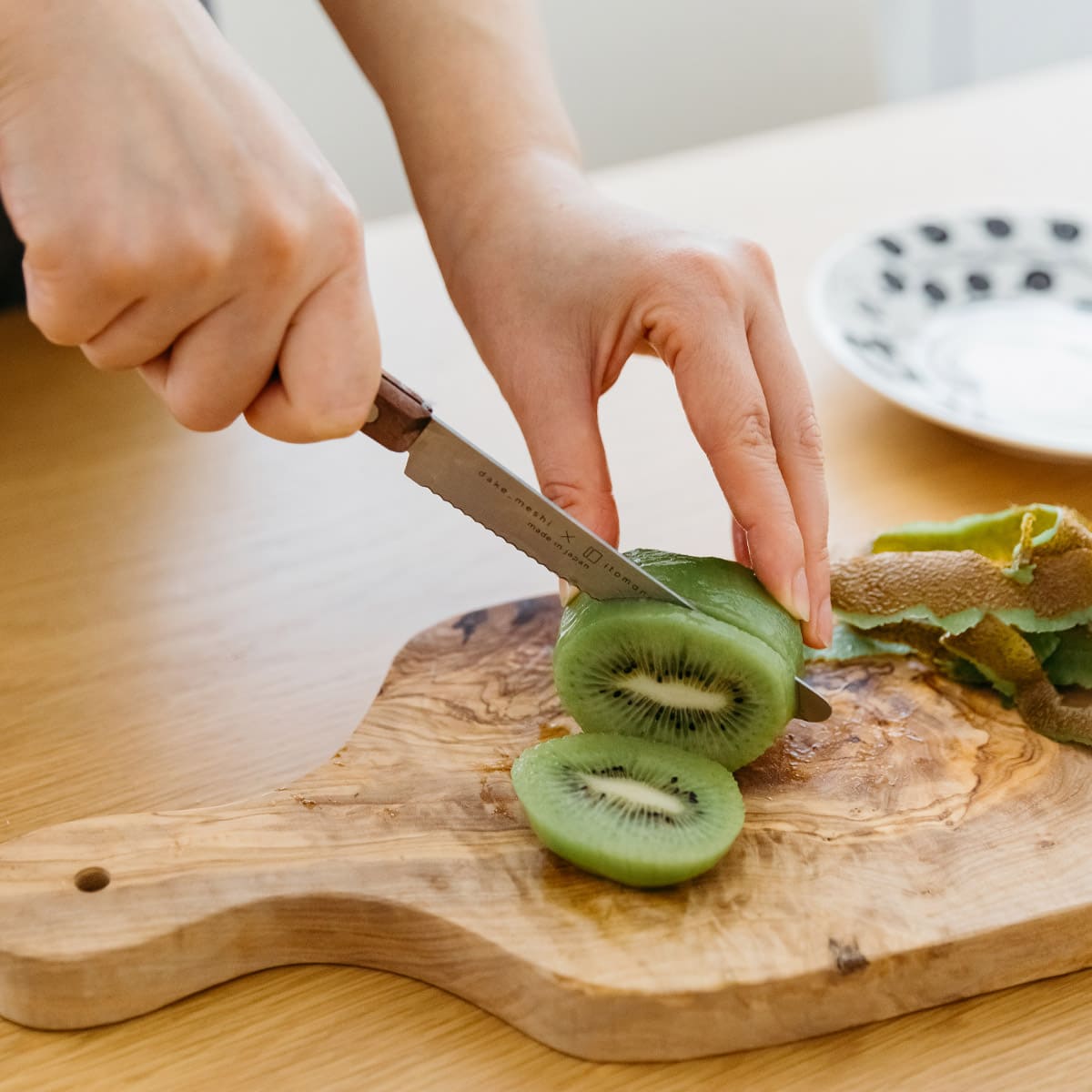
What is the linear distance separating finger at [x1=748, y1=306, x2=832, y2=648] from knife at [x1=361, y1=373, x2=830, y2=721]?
17 cm

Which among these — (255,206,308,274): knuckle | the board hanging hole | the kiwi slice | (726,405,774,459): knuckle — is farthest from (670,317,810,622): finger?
the board hanging hole

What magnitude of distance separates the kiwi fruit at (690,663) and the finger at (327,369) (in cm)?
37

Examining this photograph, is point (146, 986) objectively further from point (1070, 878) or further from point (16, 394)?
point (16, 394)

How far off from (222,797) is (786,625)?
0.62 meters

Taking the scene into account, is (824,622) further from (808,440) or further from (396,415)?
(396,415)

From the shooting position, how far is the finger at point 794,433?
1.46 meters

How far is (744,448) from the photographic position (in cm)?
140

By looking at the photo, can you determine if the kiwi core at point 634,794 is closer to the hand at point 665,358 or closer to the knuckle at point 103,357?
the hand at point 665,358

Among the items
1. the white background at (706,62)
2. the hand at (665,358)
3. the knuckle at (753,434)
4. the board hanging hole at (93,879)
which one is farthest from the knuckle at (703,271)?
the white background at (706,62)

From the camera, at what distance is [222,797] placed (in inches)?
55.9

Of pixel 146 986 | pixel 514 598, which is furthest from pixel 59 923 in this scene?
pixel 514 598

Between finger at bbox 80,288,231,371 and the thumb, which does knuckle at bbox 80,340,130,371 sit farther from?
Result: the thumb

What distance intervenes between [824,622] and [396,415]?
0.54m

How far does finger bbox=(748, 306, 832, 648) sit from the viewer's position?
1.46 meters
